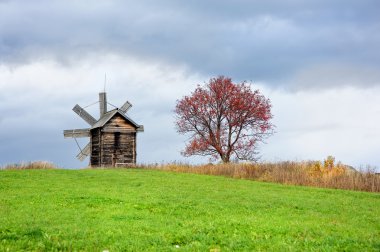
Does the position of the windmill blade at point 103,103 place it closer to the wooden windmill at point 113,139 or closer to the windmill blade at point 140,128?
the wooden windmill at point 113,139

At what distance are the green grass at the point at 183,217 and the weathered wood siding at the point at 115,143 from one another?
19.3 meters

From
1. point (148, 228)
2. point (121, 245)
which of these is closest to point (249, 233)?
point (148, 228)

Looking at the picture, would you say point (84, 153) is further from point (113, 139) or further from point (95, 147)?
point (113, 139)

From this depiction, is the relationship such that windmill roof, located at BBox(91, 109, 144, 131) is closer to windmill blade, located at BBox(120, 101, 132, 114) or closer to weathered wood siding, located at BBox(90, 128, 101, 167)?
weathered wood siding, located at BBox(90, 128, 101, 167)

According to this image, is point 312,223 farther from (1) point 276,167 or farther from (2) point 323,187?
(1) point 276,167

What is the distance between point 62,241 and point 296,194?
17259 millimetres

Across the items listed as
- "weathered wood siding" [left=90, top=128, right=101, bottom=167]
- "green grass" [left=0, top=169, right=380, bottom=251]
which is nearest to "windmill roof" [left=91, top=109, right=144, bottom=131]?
"weathered wood siding" [left=90, top=128, right=101, bottom=167]

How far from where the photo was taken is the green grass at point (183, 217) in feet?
40.6

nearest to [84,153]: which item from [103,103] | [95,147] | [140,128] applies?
[95,147]

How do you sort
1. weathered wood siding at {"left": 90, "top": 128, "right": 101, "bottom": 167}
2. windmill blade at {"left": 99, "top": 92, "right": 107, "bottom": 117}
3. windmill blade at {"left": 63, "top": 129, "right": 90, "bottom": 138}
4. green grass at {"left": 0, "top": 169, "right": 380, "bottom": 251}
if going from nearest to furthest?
green grass at {"left": 0, "top": 169, "right": 380, "bottom": 251}
weathered wood siding at {"left": 90, "top": 128, "right": 101, "bottom": 167}
windmill blade at {"left": 63, "top": 129, "right": 90, "bottom": 138}
windmill blade at {"left": 99, "top": 92, "right": 107, "bottom": 117}

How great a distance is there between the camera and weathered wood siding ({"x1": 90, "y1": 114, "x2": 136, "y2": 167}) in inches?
2036

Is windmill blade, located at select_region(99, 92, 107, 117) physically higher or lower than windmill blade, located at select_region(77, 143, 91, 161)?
higher

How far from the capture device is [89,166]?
53156mm

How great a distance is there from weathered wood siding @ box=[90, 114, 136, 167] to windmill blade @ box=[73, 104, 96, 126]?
10.2 feet
